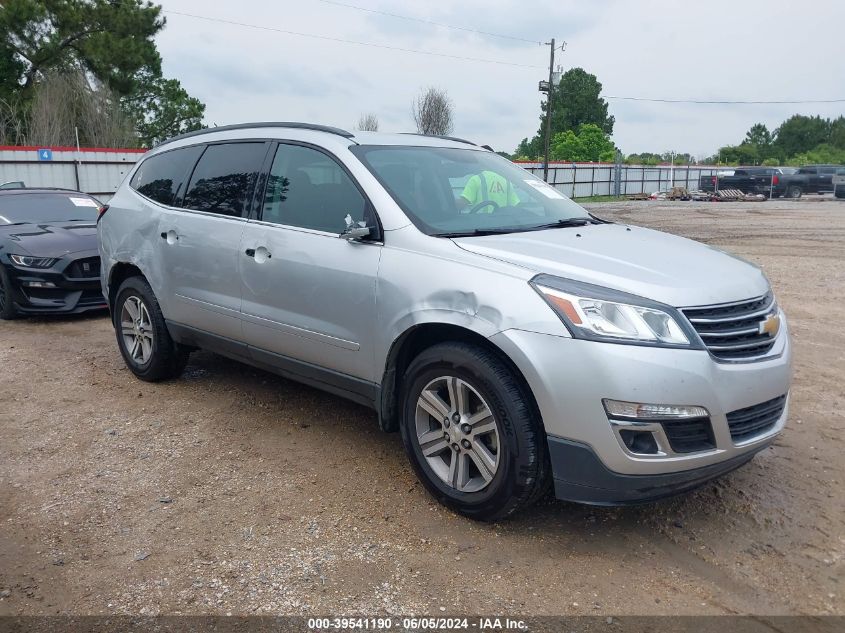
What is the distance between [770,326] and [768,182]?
38.0 meters

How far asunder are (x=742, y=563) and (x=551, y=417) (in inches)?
40.4

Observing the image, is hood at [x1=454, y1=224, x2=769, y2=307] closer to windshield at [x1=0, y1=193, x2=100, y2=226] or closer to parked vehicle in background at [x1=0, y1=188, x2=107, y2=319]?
parked vehicle in background at [x1=0, y1=188, x2=107, y2=319]

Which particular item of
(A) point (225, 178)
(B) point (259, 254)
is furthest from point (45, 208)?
(B) point (259, 254)

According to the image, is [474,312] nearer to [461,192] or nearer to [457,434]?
[457,434]

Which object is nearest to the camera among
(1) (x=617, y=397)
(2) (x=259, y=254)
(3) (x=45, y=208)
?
(1) (x=617, y=397)

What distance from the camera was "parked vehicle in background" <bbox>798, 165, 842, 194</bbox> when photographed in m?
36.9

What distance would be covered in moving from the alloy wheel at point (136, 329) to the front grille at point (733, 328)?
152 inches

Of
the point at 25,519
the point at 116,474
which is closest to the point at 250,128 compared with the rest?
the point at 116,474

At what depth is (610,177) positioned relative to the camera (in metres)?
43.4

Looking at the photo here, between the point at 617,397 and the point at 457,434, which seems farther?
the point at 457,434

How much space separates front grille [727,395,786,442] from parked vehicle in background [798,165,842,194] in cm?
3888

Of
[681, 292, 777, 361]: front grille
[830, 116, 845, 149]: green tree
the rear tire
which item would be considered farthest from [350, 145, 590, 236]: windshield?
[830, 116, 845, 149]: green tree

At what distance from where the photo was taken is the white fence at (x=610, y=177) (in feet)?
132

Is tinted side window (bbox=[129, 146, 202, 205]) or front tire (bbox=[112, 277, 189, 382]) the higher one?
tinted side window (bbox=[129, 146, 202, 205])
